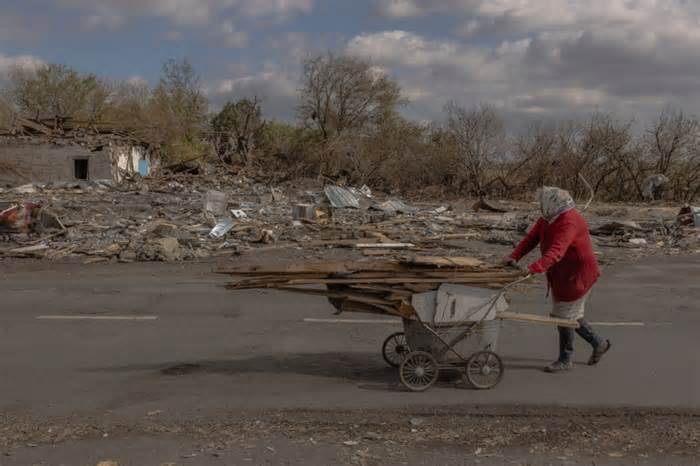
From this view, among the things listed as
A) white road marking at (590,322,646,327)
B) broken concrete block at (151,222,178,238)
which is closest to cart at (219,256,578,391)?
white road marking at (590,322,646,327)

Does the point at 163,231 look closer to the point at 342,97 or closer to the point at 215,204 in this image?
the point at 215,204

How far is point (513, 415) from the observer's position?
5578 mm

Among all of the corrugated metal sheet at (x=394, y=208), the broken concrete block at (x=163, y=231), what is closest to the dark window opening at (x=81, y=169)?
the corrugated metal sheet at (x=394, y=208)

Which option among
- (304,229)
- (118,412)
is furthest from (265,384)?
(304,229)

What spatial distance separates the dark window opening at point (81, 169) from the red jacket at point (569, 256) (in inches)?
1346

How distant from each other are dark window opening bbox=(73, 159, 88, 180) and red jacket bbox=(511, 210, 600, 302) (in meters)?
34.2

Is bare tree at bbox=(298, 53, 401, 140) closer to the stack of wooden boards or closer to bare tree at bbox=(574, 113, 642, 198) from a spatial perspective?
bare tree at bbox=(574, 113, 642, 198)

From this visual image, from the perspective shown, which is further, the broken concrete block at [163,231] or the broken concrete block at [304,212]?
the broken concrete block at [304,212]

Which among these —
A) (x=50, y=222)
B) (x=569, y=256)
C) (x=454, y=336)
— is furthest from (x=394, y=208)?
(x=454, y=336)

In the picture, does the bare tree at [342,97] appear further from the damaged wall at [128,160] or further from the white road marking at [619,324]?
the white road marking at [619,324]

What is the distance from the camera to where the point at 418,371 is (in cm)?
603

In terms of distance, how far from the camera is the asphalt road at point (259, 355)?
19.5 ft

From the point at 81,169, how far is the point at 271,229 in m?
22.4

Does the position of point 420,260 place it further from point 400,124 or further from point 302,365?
point 400,124
